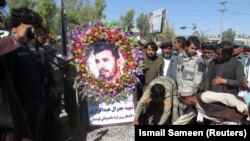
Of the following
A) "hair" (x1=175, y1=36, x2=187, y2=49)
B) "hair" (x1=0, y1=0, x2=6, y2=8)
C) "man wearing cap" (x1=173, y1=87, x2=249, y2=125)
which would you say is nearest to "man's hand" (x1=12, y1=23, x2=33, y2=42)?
"hair" (x1=0, y1=0, x2=6, y2=8)

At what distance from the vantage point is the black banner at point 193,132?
3287 mm

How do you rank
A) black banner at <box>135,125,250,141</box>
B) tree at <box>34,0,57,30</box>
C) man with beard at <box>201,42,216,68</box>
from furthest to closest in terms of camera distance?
tree at <box>34,0,57,30</box>, man with beard at <box>201,42,216,68</box>, black banner at <box>135,125,250,141</box>

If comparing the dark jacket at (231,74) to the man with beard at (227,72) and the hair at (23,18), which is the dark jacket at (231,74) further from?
the hair at (23,18)

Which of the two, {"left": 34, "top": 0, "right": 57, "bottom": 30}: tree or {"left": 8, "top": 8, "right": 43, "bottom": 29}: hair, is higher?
{"left": 34, "top": 0, "right": 57, "bottom": 30}: tree

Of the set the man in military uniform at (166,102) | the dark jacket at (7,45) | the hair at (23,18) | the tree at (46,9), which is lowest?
the man in military uniform at (166,102)

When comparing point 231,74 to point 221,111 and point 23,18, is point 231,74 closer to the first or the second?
point 221,111

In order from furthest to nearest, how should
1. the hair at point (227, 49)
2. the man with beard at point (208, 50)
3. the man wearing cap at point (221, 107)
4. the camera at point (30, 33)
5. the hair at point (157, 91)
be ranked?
the man with beard at point (208, 50) < the hair at point (157, 91) < the hair at point (227, 49) < the man wearing cap at point (221, 107) < the camera at point (30, 33)

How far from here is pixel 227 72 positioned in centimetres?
520

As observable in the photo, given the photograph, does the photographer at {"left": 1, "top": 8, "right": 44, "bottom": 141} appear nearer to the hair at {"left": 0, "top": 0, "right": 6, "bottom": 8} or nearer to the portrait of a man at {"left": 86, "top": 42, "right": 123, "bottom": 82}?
the hair at {"left": 0, "top": 0, "right": 6, "bottom": 8}

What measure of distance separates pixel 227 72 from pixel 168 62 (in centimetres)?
174

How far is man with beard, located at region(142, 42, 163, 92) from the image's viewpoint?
6.25m

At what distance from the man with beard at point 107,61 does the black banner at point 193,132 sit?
2.53 meters

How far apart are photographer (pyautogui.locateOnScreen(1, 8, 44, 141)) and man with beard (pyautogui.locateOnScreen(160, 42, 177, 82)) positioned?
328 cm

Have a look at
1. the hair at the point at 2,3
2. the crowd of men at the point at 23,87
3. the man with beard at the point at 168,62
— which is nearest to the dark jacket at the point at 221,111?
the crowd of men at the point at 23,87
